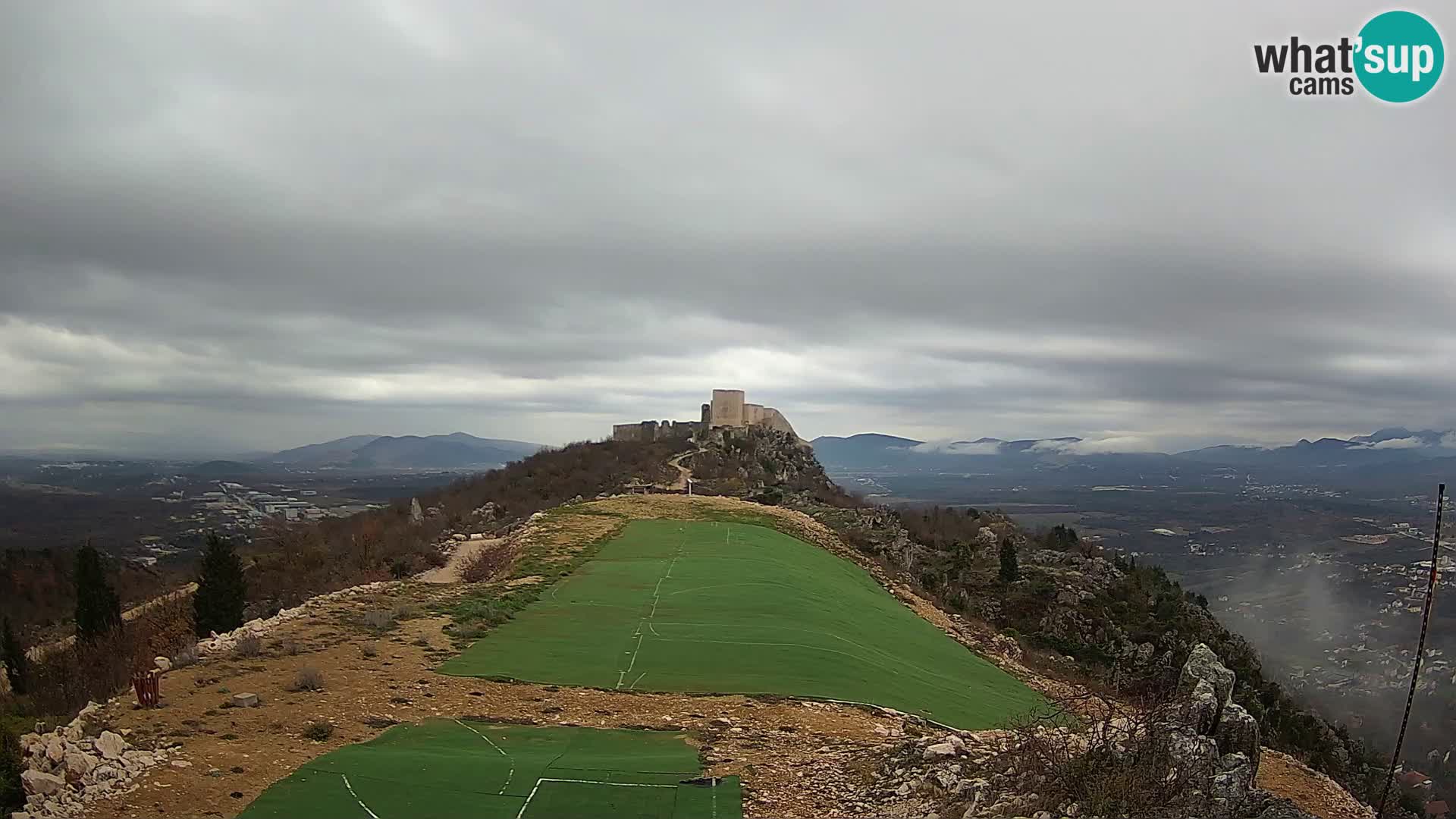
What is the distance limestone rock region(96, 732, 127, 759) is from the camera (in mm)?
8844

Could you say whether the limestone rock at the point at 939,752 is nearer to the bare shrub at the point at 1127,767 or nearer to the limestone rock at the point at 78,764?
the bare shrub at the point at 1127,767

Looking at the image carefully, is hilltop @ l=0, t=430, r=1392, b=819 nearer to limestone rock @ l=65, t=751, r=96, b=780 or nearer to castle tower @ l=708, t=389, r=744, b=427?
limestone rock @ l=65, t=751, r=96, b=780

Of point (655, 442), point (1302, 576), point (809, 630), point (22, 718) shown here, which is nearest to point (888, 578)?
point (809, 630)

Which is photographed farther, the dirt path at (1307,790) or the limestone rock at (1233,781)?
the dirt path at (1307,790)

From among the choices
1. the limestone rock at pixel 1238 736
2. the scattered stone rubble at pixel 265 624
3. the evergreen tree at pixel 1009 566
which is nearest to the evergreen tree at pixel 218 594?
the scattered stone rubble at pixel 265 624

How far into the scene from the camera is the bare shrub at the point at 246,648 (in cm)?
1401

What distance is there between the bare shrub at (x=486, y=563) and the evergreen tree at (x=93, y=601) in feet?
37.1

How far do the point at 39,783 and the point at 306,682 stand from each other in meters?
4.55

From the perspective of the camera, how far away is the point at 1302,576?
7075cm

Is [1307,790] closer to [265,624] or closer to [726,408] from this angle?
[265,624]

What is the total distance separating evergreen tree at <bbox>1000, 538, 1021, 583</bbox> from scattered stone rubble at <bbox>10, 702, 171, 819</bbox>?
4422 centimetres

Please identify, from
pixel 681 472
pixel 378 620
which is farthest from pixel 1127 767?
pixel 681 472

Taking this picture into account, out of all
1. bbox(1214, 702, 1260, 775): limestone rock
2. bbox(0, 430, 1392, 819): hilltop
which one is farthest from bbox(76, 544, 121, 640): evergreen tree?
bbox(1214, 702, 1260, 775): limestone rock

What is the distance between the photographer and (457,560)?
28.7 meters
